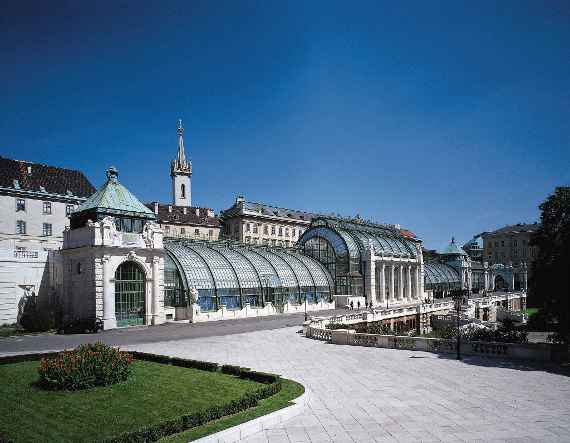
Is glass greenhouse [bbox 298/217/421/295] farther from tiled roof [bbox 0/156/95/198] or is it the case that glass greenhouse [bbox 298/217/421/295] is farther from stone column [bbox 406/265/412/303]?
tiled roof [bbox 0/156/95/198]

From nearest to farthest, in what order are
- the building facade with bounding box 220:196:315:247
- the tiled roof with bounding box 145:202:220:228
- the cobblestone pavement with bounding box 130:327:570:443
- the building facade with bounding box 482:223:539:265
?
the cobblestone pavement with bounding box 130:327:570:443 < the tiled roof with bounding box 145:202:220:228 < the building facade with bounding box 220:196:315:247 < the building facade with bounding box 482:223:539:265

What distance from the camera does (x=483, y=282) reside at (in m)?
143

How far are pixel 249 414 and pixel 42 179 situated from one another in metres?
69.2

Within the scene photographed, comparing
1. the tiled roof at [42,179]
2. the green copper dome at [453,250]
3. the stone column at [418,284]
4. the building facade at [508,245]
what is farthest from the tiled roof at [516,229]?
the tiled roof at [42,179]

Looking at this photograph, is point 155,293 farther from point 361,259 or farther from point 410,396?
point 361,259

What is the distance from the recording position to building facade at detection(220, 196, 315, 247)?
119938 millimetres

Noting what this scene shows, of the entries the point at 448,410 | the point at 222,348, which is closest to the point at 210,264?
the point at 222,348

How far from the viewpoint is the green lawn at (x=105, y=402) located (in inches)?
569

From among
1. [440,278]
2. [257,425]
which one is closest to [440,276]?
[440,278]

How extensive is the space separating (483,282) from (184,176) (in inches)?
3790

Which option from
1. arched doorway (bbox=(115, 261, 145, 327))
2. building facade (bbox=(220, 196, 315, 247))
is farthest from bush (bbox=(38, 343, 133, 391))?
building facade (bbox=(220, 196, 315, 247))

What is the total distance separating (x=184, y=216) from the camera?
4476 inches

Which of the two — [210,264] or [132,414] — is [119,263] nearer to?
[210,264]

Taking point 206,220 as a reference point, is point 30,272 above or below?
below
